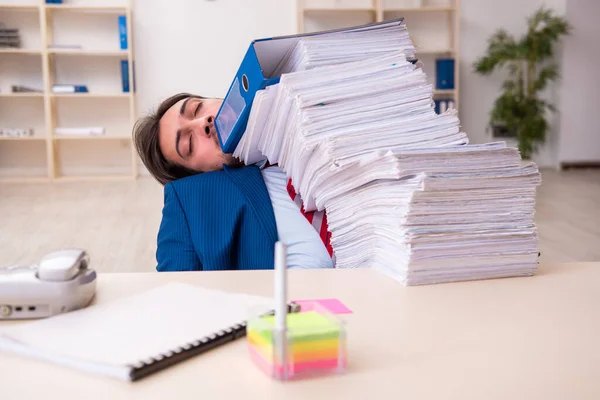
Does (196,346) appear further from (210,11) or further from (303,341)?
(210,11)

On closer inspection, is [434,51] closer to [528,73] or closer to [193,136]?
[528,73]

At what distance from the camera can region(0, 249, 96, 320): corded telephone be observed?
74cm

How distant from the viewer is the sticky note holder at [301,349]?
0.59 m

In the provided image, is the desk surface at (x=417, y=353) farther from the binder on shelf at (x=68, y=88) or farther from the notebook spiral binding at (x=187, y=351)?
the binder on shelf at (x=68, y=88)

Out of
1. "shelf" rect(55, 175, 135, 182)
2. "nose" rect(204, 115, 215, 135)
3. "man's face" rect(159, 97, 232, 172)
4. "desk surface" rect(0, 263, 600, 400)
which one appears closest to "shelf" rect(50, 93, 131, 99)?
"shelf" rect(55, 175, 135, 182)

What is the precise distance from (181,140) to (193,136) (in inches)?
1.4

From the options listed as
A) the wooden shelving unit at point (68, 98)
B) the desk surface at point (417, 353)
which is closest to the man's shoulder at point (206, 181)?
the desk surface at point (417, 353)

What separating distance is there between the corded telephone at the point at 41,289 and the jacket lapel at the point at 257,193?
2.05 ft

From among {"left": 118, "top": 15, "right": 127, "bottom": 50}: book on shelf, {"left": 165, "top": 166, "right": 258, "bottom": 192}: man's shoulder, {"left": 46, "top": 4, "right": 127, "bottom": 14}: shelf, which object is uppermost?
{"left": 46, "top": 4, "right": 127, "bottom": 14}: shelf

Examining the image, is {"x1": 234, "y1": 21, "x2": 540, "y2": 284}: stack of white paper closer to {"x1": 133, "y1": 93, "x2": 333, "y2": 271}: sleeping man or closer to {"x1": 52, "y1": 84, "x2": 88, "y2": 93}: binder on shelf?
{"x1": 133, "y1": 93, "x2": 333, "y2": 271}: sleeping man

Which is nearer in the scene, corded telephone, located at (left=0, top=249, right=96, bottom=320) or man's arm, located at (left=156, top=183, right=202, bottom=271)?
corded telephone, located at (left=0, top=249, right=96, bottom=320)

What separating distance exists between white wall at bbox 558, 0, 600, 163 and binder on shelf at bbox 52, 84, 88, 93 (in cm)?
482

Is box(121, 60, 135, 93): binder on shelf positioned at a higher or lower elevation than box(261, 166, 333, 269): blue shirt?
higher

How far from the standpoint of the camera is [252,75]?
1192mm
